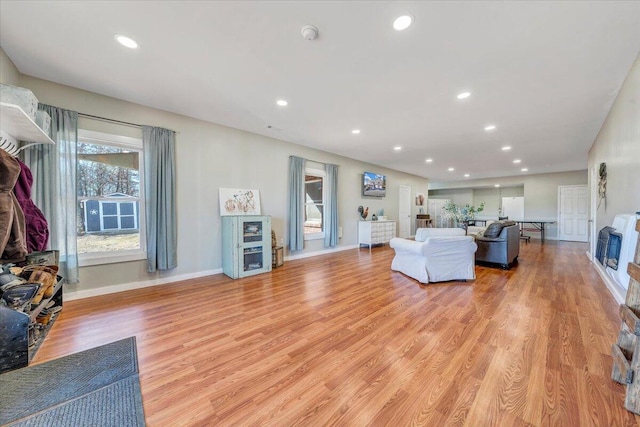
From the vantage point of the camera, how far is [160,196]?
3457 mm

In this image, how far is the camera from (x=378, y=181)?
744 centimetres

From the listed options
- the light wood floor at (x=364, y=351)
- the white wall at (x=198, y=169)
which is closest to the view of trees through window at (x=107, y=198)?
the white wall at (x=198, y=169)

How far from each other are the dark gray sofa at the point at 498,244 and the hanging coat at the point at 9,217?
6.28 meters

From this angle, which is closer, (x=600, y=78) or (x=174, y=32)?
(x=174, y=32)

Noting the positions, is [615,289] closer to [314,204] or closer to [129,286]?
[314,204]

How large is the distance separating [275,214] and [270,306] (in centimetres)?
248

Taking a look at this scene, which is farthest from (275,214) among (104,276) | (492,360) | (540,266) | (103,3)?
(540,266)

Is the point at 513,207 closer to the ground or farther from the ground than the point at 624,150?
closer to the ground

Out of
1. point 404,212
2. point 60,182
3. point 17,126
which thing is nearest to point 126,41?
point 17,126

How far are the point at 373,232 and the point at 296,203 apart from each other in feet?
8.84

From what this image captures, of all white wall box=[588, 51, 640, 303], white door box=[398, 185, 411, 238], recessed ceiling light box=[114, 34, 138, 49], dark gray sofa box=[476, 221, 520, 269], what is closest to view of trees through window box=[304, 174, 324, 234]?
dark gray sofa box=[476, 221, 520, 269]

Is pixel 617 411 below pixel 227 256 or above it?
below

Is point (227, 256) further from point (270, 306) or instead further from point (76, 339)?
point (76, 339)

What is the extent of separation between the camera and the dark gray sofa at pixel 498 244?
4.51m
